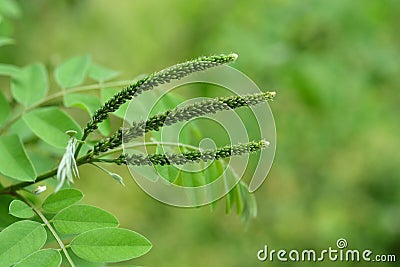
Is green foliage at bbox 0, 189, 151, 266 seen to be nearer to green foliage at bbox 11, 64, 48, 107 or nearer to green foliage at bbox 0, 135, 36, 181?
green foliage at bbox 0, 135, 36, 181

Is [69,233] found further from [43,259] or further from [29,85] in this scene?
[29,85]

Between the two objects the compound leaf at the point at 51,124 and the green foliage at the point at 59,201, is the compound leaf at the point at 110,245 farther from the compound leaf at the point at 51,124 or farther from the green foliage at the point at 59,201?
the compound leaf at the point at 51,124

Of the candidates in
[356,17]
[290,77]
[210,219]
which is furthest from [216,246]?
[356,17]

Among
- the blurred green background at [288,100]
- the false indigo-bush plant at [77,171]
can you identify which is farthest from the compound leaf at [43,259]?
the blurred green background at [288,100]

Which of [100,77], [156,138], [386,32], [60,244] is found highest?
[386,32]

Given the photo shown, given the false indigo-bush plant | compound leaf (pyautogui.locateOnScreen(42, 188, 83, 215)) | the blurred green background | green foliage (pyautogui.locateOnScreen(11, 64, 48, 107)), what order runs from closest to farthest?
the false indigo-bush plant, compound leaf (pyautogui.locateOnScreen(42, 188, 83, 215)), green foliage (pyautogui.locateOnScreen(11, 64, 48, 107)), the blurred green background

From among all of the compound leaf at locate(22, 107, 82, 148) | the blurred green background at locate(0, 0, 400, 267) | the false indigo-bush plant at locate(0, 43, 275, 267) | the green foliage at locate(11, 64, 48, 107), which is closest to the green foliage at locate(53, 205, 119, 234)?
the false indigo-bush plant at locate(0, 43, 275, 267)

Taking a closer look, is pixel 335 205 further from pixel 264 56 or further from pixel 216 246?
pixel 264 56

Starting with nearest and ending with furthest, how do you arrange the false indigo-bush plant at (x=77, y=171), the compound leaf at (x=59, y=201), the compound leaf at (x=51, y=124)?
the false indigo-bush plant at (x=77, y=171) < the compound leaf at (x=59, y=201) < the compound leaf at (x=51, y=124)

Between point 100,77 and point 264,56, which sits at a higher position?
point 264,56
